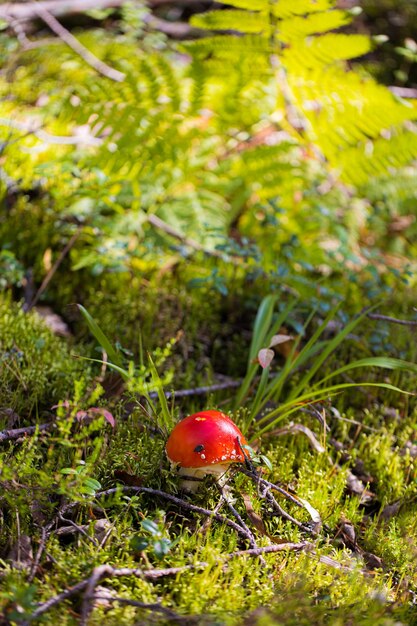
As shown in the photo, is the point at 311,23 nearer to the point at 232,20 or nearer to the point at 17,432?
the point at 232,20

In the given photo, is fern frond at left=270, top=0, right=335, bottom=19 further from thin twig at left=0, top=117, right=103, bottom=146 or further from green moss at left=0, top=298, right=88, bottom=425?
green moss at left=0, top=298, right=88, bottom=425

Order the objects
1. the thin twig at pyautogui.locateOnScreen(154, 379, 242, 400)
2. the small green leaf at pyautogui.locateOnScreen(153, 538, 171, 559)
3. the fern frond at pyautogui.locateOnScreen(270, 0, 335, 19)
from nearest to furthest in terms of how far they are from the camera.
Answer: the small green leaf at pyautogui.locateOnScreen(153, 538, 171, 559) < the thin twig at pyautogui.locateOnScreen(154, 379, 242, 400) < the fern frond at pyautogui.locateOnScreen(270, 0, 335, 19)

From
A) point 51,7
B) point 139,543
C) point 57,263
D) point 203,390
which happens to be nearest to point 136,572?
point 139,543

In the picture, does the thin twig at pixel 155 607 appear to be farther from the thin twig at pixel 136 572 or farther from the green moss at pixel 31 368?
the green moss at pixel 31 368

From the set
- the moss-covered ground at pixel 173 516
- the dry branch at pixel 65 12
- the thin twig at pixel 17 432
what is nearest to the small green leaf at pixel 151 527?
the moss-covered ground at pixel 173 516

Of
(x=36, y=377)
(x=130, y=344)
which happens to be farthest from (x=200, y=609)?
(x=130, y=344)

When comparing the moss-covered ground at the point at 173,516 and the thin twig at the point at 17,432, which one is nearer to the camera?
the moss-covered ground at the point at 173,516

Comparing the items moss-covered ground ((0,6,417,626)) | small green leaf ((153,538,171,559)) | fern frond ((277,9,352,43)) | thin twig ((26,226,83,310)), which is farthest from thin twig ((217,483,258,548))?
fern frond ((277,9,352,43))

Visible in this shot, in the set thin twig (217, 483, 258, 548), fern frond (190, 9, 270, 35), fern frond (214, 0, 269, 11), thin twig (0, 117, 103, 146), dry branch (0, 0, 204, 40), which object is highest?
fern frond (214, 0, 269, 11)
